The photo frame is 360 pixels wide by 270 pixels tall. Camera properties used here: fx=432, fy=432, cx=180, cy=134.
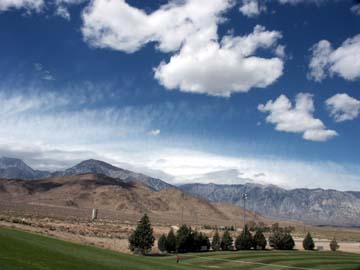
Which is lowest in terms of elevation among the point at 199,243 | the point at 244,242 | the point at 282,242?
the point at 199,243

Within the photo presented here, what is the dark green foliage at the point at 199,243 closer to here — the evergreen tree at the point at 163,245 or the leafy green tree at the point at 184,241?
the leafy green tree at the point at 184,241

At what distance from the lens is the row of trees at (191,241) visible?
243 ft

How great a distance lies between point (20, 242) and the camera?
110 ft

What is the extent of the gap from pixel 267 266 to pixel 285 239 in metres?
38.1

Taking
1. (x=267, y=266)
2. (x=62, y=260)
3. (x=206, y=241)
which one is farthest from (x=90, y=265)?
(x=206, y=241)

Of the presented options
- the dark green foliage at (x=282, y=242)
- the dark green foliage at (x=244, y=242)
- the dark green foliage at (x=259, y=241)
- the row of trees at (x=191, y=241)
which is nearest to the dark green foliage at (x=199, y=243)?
the row of trees at (x=191, y=241)

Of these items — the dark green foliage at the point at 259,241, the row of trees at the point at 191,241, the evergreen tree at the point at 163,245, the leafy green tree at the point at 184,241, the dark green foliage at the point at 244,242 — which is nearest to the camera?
the row of trees at the point at 191,241

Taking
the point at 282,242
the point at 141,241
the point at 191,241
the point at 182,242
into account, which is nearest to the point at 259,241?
the point at 282,242

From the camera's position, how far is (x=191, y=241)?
267 ft

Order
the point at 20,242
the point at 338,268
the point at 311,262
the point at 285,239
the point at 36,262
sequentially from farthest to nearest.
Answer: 1. the point at 285,239
2. the point at 311,262
3. the point at 338,268
4. the point at 20,242
5. the point at 36,262

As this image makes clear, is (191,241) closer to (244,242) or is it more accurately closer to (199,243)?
(199,243)

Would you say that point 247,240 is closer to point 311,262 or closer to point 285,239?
point 285,239

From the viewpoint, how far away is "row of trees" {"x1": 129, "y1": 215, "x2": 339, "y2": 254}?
74.1 metres

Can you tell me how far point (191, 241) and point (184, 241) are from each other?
164 centimetres
